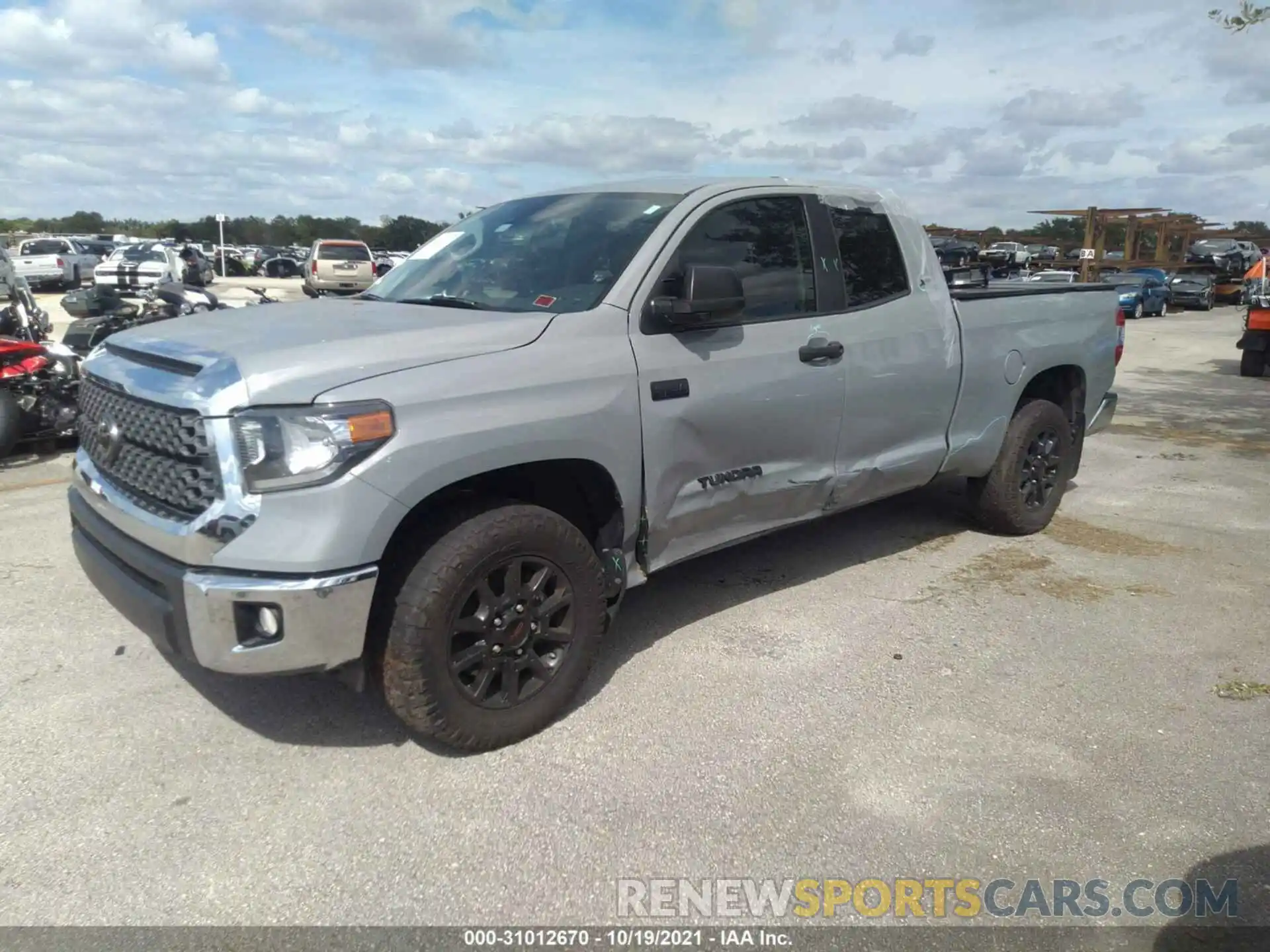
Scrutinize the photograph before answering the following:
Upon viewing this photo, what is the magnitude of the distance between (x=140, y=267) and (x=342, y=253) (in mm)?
5159

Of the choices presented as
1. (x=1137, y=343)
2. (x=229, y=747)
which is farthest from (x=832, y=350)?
(x=1137, y=343)

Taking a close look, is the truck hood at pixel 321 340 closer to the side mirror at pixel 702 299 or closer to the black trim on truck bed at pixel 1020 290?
the side mirror at pixel 702 299

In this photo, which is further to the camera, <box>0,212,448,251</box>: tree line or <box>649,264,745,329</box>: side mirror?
<box>0,212,448,251</box>: tree line

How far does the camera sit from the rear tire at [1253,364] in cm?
1475

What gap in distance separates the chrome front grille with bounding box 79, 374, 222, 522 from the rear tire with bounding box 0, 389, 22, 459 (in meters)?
4.38

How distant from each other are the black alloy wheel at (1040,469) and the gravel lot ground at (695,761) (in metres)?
0.71

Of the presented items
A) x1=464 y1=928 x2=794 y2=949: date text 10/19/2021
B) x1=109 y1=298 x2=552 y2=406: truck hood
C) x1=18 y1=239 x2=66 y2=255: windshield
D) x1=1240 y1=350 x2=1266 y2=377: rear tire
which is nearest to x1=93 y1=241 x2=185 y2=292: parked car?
x1=18 y1=239 x2=66 y2=255: windshield

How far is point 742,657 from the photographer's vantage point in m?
4.07

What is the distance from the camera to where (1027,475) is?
5.70 m

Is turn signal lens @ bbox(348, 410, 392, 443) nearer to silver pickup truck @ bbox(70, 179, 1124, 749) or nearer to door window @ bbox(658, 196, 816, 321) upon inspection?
silver pickup truck @ bbox(70, 179, 1124, 749)

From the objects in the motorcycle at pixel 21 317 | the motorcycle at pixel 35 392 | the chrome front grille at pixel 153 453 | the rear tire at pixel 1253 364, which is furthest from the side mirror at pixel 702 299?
the rear tire at pixel 1253 364

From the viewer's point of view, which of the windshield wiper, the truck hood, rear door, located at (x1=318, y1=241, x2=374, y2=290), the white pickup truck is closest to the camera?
the truck hood

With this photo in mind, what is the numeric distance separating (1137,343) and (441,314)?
2095 cm

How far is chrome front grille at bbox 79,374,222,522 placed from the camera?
2.85 meters
